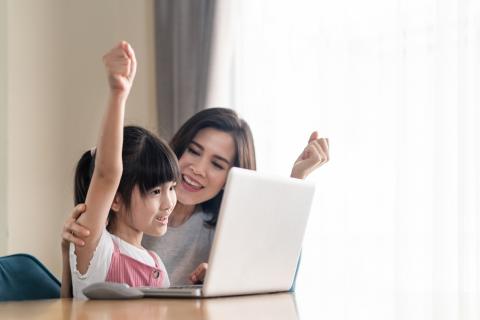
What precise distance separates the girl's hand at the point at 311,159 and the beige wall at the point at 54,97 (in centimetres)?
177

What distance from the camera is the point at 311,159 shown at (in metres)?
2.06

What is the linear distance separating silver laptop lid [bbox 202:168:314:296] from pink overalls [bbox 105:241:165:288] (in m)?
Result: 0.25

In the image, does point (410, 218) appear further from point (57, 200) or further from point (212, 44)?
point (57, 200)

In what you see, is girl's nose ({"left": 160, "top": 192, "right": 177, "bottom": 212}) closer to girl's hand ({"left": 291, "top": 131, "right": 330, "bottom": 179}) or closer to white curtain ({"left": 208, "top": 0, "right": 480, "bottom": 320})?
girl's hand ({"left": 291, "top": 131, "right": 330, "bottom": 179})

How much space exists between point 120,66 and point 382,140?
1.99 metres

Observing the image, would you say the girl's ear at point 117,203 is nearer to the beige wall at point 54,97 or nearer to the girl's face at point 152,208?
the girl's face at point 152,208

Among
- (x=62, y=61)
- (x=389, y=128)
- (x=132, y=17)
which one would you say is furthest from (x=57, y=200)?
(x=389, y=128)

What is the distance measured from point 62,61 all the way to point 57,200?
0.61 metres

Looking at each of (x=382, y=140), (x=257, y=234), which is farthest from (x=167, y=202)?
(x=382, y=140)

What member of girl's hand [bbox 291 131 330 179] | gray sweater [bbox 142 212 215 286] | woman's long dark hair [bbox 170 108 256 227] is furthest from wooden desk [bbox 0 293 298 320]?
woman's long dark hair [bbox 170 108 256 227]

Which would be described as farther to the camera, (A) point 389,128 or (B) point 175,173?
(A) point 389,128

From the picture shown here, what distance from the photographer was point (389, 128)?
131 inches

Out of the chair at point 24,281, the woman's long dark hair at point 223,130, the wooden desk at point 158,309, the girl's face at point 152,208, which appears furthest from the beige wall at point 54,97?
the wooden desk at point 158,309

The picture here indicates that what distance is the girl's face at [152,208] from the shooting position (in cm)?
183
